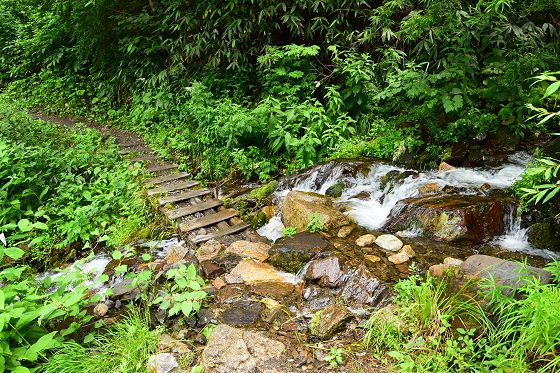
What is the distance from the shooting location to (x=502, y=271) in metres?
3.31

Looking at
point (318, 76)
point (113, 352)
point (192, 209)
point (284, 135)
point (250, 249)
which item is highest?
point (318, 76)

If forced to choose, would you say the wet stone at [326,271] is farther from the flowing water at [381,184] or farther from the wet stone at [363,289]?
the flowing water at [381,184]

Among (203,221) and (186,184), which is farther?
(186,184)

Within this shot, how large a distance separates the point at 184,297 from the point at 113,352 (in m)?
0.68

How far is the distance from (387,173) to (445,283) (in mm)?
3035

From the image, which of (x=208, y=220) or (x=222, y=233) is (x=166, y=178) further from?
(x=222, y=233)

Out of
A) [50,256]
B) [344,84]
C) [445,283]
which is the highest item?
[344,84]

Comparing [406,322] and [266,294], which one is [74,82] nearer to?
[266,294]

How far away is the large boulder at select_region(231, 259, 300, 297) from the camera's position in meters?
3.94

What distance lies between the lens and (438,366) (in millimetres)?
2730

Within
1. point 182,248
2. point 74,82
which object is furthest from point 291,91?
point 74,82

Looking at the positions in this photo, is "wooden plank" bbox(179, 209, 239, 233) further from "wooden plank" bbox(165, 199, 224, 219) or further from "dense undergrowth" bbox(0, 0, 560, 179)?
"dense undergrowth" bbox(0, 0, 560, 179)

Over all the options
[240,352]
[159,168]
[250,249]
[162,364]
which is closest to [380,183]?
[250,249]

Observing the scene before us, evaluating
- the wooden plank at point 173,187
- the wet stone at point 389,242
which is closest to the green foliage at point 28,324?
the wooden plank at point 173,187
